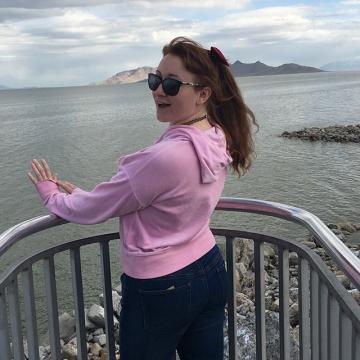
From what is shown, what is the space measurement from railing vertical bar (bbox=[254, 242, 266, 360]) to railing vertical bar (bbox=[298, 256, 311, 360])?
1.04 feet

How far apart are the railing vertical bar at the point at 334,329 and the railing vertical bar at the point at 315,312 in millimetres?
239

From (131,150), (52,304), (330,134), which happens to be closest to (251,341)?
(52,304)

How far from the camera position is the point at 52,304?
8.79 feet

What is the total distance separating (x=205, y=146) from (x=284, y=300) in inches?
46.2

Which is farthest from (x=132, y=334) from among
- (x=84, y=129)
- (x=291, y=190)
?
(x=84, y=129)

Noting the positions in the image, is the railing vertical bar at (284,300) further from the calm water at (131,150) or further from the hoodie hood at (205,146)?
the calm water at (131,150)

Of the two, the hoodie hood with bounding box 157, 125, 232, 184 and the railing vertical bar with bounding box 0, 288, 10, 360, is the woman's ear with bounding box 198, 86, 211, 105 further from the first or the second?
the railing vertical bar with bounding box 0, 288, 10, 360

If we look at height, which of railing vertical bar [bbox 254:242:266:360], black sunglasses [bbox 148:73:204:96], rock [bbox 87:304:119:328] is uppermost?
black sunglasses [bbox 148:73:204:96]

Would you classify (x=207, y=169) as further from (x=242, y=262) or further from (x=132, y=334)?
(x=242, y=262)

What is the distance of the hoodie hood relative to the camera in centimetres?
208

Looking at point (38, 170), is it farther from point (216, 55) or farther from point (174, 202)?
point (216, 55)

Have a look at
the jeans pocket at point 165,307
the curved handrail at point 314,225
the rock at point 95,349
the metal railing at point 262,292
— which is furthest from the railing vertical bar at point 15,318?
the rock at point 95,349

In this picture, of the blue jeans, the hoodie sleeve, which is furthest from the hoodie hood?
the blue jeans

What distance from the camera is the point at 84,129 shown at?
52.6 meters
